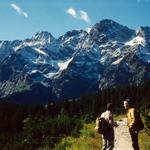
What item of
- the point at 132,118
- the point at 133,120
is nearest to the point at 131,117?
the point at 132,118

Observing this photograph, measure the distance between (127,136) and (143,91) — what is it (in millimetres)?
148551

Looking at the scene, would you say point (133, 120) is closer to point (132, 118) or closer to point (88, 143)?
point (132, 118)

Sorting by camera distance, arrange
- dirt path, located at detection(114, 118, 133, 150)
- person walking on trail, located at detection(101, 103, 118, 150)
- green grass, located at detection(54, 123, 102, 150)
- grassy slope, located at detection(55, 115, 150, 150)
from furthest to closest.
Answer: green grass, located at detection(54, 123, 102, 150), grassy slope, located at detection(55, 115, 150, 150), dirt path, located at detection(114, 118, 133, 150), person walking on trail, located at detection(101, 103, 118, 150)

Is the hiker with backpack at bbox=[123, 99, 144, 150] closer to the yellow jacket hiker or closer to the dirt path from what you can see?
the yellow jacket hiker

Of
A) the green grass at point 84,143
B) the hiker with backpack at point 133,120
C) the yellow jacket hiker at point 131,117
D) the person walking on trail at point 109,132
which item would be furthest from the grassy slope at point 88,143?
the yellow jacket hiker at point 131,117

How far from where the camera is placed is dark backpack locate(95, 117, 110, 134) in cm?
2081

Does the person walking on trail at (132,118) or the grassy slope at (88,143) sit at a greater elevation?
the person walking on trail at (132,118)

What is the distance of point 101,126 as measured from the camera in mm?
20859

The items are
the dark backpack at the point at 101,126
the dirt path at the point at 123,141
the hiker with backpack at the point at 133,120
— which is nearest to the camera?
the hiker with backpack at the point at 133,120

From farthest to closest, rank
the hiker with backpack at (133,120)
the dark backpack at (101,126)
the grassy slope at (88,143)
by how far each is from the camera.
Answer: the grassy slope at (88,143) < the dark backpack at (101,126) < the hiker with backpack at (133,120)

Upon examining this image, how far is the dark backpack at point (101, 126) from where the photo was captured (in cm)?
2081

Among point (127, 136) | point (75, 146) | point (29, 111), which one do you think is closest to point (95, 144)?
point (75, 146)

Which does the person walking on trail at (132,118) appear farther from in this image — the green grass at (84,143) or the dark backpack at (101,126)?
the green grass at (84,143)

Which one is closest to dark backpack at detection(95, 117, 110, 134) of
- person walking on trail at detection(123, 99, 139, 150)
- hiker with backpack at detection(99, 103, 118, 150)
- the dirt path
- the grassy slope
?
hiker with backpack at detection(99, 103, 118, 150)
